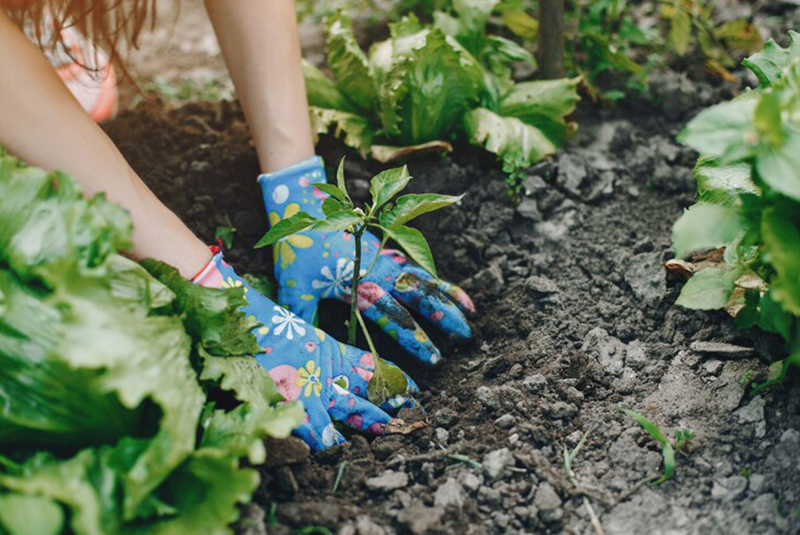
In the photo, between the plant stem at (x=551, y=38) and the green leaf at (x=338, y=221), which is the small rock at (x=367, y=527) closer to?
the green leaf at (x=338, y=221)

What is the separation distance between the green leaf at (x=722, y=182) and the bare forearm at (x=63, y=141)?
4.01 feet

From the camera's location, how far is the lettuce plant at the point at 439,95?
2229 mm

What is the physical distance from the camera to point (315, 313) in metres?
2.08

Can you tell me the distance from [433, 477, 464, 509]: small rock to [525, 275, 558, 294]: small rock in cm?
67

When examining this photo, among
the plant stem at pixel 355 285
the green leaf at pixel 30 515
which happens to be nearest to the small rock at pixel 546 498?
the plant stem at pixel 355 285

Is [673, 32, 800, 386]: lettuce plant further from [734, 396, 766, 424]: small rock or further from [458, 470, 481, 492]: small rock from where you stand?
[458, 470, 481, 492]: small rock

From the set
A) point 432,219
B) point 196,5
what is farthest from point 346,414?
point 196,5

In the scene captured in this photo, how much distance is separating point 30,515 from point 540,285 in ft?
4.44

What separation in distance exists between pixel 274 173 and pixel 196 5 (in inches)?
77.5

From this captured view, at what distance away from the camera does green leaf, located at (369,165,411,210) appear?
1654mm

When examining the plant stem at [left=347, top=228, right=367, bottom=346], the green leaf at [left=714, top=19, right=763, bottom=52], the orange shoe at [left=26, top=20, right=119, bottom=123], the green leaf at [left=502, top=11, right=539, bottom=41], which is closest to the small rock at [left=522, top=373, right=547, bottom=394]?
the plant stem at [left=347, top=228, right=367, bottom=346]

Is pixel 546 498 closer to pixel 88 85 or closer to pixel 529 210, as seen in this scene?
pixel 529 210

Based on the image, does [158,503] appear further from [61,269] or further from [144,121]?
[144,121]

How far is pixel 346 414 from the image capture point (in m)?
1.81
